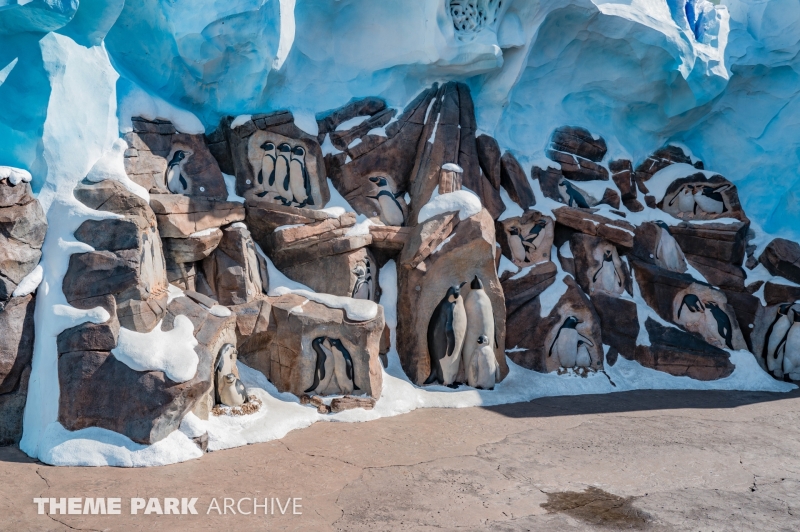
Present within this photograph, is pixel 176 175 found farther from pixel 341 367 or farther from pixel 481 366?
pixel 481 366

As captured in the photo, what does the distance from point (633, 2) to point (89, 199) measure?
757 centimetres

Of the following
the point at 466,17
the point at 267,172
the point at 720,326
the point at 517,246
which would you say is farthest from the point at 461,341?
the point at 466,17

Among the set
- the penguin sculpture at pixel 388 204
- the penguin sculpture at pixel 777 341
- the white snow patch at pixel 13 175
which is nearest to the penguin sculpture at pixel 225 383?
the white snow patch at pixel 13 175

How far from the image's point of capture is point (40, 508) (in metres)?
4.95

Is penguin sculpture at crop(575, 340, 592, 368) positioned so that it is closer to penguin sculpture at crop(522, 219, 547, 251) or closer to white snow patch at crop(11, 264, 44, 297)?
penguin sculpture at crop(522, 219, 547, 251)

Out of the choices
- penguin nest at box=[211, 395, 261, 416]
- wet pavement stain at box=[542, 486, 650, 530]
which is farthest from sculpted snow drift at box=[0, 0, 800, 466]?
wet pavement stain at box=[542, 486, 650, 530]

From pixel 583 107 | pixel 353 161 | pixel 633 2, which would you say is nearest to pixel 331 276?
pixel 353 161

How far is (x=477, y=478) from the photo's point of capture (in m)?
5.94

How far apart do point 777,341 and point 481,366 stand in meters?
4.09

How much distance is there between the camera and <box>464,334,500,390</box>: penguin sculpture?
28.3ft

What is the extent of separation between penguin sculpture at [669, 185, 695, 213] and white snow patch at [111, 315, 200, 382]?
7.53 meters

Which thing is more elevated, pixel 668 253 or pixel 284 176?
pixel 284 176

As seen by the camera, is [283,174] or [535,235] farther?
[535,235]

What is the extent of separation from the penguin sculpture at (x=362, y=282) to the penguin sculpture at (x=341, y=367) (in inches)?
36.5
